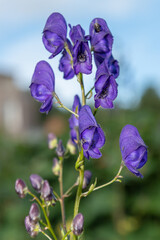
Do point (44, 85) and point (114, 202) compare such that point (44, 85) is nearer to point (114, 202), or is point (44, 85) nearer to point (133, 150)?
point (133, 150)

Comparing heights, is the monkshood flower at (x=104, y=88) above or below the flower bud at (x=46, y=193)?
above

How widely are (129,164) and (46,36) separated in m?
0.67

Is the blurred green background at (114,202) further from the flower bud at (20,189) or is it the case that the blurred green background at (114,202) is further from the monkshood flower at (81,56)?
the monkshood flower at (81,56)

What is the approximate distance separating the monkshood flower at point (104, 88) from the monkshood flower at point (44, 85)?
27 centimetres

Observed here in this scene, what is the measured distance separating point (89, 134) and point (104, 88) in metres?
0.21

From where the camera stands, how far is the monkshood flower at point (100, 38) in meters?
1.52

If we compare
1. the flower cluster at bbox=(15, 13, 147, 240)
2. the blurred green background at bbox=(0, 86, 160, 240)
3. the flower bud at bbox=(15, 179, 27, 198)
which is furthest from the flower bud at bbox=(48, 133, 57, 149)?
the blurred green background at bbox=(0, 86, 160, 240)

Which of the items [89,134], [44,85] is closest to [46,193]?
[89,134]

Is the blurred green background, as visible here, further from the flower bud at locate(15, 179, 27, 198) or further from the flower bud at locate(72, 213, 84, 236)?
the flower bud at locate(72, 213, 84, 236)

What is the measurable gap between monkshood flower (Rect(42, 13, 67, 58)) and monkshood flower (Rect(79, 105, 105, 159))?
13.1 inches

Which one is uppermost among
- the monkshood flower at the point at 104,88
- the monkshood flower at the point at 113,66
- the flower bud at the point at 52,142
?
the monkshood flower at the point at 113,66

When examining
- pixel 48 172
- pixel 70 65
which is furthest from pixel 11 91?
pixel 70 65

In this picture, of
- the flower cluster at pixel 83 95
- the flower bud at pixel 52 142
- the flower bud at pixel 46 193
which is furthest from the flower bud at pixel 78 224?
the flower bud at pixel 52 142

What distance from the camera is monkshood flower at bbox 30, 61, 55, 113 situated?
159 centimetres
